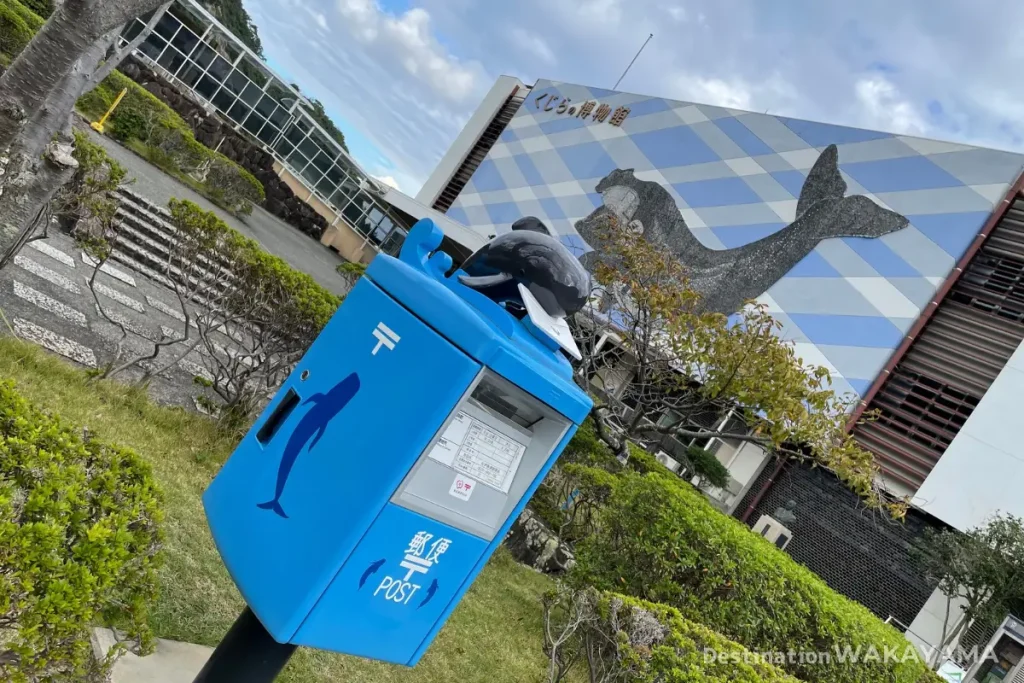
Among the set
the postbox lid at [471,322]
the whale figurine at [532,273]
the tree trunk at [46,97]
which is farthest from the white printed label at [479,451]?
the tree trunk at [46,97]

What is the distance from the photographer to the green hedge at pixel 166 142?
16.5m

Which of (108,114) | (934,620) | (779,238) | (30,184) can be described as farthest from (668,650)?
(108,114)

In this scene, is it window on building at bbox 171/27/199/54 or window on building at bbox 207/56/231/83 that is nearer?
window on building at bbox 171/27/199/54

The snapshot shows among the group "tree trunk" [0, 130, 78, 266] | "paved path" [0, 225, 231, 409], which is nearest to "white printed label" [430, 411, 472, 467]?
"tree trunk" [0, 130, 78, 266]

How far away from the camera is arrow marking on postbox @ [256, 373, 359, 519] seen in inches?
79.8

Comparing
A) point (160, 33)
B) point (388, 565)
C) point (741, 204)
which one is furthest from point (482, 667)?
point (160, 33)

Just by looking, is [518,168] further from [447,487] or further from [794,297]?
[447,487]

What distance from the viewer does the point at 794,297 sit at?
1587 centimetres

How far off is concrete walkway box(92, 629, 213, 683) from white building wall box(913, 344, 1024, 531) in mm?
13644

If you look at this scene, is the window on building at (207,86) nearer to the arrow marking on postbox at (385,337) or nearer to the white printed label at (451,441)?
the arrow marking on postbox at (385,337)

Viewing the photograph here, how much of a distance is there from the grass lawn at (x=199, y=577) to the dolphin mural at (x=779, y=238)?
10.4m

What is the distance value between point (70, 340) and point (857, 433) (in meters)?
13.8

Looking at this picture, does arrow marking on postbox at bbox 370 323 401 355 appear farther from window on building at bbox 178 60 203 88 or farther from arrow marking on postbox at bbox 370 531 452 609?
window on building at bbox 178 60 203 88

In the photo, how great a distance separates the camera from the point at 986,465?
1286 centimetres
